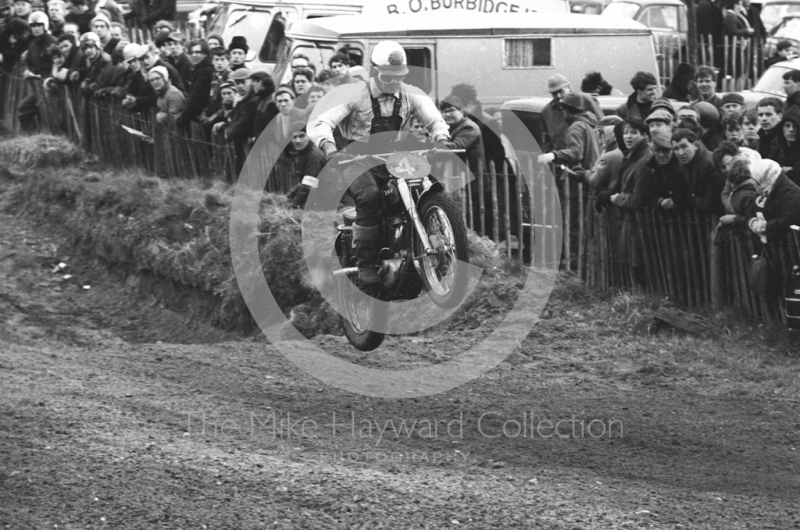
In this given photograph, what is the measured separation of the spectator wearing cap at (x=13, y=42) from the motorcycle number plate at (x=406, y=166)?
14560 millimetres

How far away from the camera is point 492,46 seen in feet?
50.3

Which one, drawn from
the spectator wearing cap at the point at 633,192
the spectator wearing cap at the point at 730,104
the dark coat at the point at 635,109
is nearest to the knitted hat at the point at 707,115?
the spectator wearing cap at the point at 730,104

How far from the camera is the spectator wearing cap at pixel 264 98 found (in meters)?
13.3

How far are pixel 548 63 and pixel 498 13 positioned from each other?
1.12 meters

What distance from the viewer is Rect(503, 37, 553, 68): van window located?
50.6 ft

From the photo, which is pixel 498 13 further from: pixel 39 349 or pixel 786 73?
pixel 39 349

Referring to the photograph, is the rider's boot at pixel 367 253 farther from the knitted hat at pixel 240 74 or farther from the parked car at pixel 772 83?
the parked car at pixel 772 83

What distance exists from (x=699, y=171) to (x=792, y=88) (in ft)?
7.90

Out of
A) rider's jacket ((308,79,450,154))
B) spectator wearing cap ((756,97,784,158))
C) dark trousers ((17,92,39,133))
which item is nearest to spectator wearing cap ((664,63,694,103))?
spectator wearing cap ((756,97,784,158))

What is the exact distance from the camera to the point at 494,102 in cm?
1501

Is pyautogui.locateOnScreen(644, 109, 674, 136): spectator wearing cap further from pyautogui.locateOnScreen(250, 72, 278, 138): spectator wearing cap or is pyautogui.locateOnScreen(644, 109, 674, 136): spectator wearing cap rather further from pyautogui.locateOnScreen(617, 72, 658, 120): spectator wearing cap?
pyautogui.locateOnScreen(250, 72, 278, 138): spectator wearing cap

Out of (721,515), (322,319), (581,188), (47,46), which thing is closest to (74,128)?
(47,46)

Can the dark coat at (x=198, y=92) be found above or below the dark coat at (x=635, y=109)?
above

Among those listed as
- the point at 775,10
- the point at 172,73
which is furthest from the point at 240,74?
the point at 775,10
